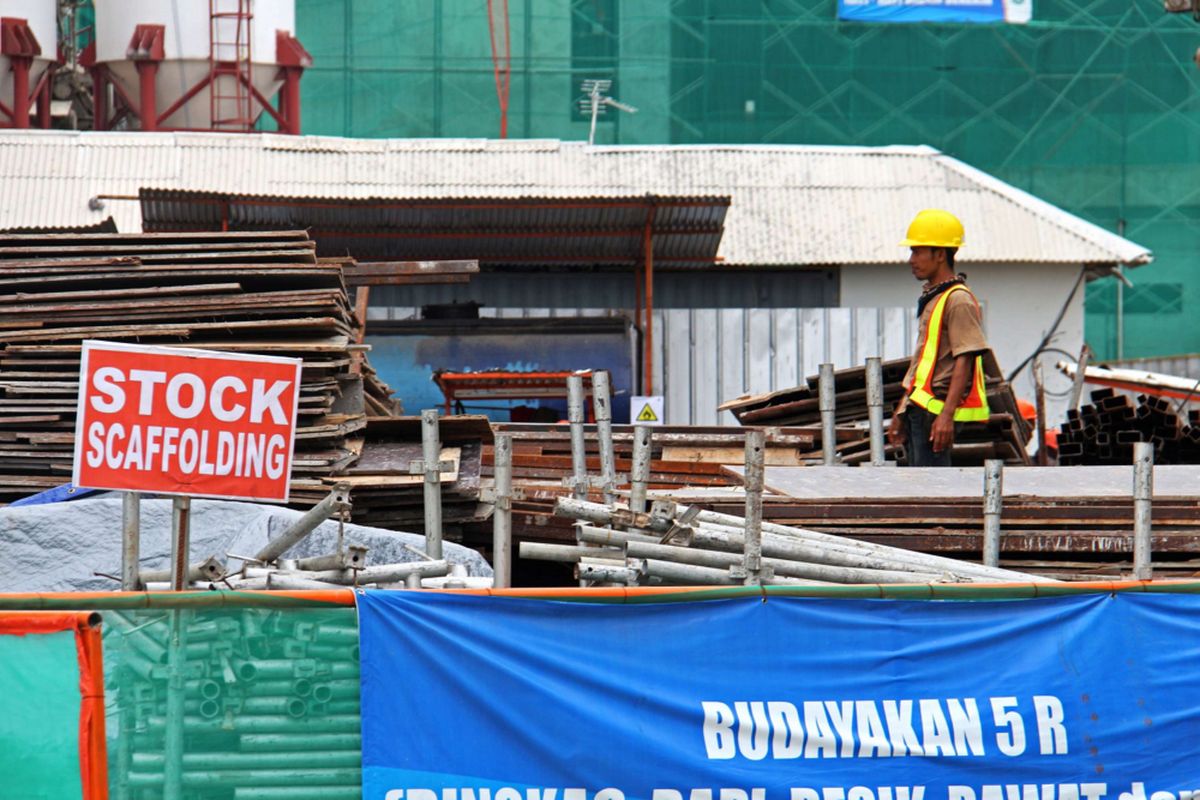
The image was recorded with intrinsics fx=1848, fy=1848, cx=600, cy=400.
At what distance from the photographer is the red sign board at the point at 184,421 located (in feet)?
22.6

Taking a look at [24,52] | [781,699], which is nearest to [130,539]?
[781,699]

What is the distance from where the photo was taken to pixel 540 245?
21.6 meters

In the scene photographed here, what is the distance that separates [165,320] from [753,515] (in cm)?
547

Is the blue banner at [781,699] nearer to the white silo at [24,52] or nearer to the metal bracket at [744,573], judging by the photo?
the metal bracket at [744,573]

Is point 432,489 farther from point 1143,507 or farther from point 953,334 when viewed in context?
point 953,334

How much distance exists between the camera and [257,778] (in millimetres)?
6363

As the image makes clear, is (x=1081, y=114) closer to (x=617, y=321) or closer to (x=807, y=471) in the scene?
(x=617, y=321)

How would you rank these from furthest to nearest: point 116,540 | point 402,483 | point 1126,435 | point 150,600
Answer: point 1126,435 < point 402,483 < point 116,540 < point 150,600

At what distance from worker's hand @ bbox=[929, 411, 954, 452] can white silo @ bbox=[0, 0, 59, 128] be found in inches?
879

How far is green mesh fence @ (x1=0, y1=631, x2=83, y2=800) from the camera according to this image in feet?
19.7

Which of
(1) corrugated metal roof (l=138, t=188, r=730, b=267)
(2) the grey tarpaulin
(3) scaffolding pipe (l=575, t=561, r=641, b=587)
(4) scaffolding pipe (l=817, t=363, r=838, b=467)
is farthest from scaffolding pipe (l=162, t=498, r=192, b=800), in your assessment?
(1) corrugated metal roof (l=138, t=188, r=730, b=267)

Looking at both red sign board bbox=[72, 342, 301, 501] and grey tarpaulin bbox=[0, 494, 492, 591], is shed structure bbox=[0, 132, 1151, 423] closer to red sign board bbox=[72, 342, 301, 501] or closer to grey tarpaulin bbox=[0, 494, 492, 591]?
grey tarpaulin bbox=[0, 494, 492, 591]

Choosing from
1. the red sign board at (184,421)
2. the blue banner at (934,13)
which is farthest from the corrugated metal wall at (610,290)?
the red sign board at (184,421)

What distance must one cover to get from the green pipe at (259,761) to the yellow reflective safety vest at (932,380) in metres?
5.40
